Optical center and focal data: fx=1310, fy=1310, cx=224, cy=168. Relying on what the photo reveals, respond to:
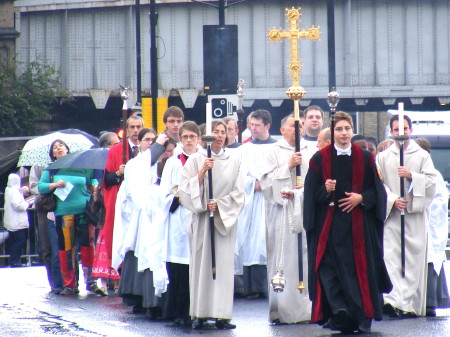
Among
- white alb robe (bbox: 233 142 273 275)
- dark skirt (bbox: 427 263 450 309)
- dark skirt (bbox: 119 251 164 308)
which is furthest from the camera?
white alb robe (bbox: 233 142 273 275)

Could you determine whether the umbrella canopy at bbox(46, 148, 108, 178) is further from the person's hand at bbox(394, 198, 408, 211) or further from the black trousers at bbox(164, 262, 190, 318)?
the person's hand at bbox(394, 198, 408, 211)

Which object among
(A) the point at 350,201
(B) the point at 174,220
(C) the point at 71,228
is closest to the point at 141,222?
(B) the point at 174,220

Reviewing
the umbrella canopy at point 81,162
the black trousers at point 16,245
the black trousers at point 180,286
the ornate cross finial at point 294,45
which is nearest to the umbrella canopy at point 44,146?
the umbrella canopy at point 81,162

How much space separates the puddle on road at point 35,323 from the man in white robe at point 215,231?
3.26 ft

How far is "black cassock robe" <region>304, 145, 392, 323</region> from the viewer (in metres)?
10.8

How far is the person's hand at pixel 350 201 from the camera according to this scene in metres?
10.8

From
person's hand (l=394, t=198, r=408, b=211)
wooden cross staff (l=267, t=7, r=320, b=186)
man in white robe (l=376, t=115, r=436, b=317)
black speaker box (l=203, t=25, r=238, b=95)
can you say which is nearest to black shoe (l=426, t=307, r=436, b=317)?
man in white robe (l=376, t=115, r=436, b=317)

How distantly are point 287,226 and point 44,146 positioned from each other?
6.99 meters

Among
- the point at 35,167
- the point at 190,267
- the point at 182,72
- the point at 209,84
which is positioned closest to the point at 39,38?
the point at 182,72

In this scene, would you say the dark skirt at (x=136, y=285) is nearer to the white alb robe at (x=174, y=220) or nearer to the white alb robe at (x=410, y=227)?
the white alb robe at (x=174, y=220)

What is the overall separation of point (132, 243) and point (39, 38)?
2847 cm

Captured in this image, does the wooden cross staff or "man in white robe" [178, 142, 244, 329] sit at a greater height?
the wooden cross staff

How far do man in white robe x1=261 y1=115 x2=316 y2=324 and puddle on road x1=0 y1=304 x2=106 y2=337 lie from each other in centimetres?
177

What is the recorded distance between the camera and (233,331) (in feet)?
37.0
